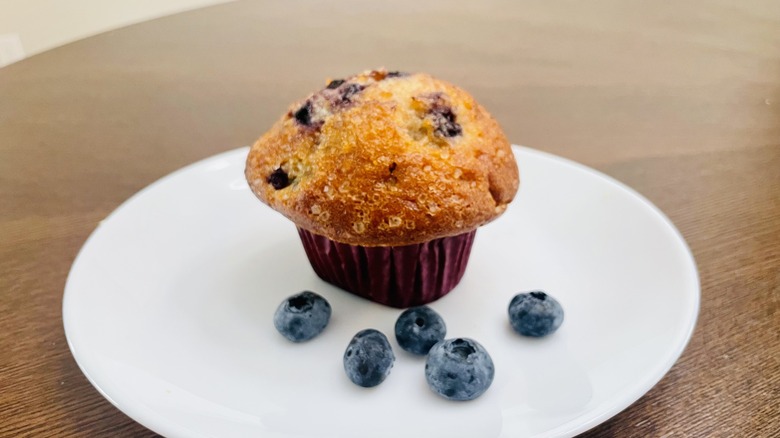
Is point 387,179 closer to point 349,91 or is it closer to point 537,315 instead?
point 349,91

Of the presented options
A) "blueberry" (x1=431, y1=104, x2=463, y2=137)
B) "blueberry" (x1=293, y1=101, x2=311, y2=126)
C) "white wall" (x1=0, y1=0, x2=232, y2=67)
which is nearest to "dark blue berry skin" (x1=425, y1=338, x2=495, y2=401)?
"blueberry" (x1=431, y1=104, x2=463, y2=137)

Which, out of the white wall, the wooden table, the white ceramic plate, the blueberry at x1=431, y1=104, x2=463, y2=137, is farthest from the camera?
the white wall

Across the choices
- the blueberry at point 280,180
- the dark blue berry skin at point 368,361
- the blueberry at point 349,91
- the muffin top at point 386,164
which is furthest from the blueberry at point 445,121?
the dark blue berry skin at point 368,361

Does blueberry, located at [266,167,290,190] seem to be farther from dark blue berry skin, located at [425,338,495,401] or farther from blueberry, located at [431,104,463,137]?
dark blue berry skin, located at [425,338,495,401]

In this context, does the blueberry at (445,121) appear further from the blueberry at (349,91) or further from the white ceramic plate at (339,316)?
the white ceramic plate at (339,316)

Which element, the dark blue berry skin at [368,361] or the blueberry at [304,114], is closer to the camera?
the dark blue berry skin at [368,361]

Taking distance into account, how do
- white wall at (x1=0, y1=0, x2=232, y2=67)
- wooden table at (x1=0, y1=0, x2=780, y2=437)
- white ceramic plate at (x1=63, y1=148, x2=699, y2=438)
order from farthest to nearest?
white wall at (x1=0, y1=0, x2=232, y2=67)
wooden table at (x1=0, y1=0, x2=780, y2=437)
white ceramic plate at (x1=63, y1=148, x2=699, y2=438)

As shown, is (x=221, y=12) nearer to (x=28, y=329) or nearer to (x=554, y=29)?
(x=554, y=29)
